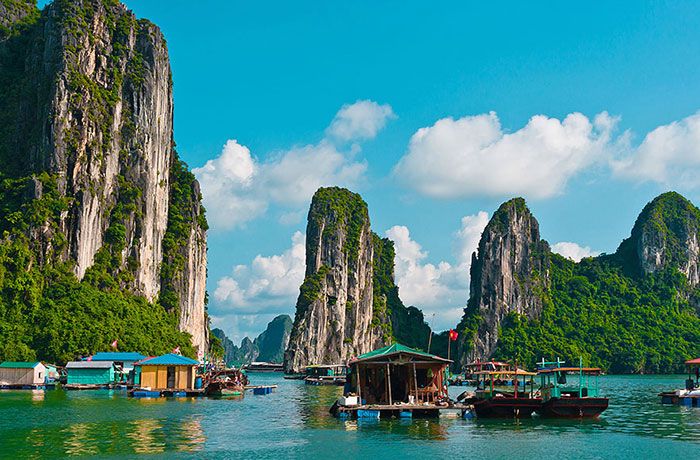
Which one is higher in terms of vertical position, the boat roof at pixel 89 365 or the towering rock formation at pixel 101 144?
the towering rock formation at pixel 101 144

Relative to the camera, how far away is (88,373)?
246ft

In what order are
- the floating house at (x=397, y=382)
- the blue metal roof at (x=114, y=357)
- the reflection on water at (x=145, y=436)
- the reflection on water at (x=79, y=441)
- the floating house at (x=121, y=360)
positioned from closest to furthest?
the reflection on water at (x=79, y=441) < the reflection on water at (x=145, y=436) < the floating house at (x=397, y=382) < the floating house at (x=121, y=360) < the blue metal roof at (x=114, y=357)

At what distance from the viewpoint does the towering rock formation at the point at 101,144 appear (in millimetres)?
101938

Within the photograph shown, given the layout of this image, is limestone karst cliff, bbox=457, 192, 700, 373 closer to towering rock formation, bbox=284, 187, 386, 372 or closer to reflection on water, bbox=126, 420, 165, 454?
towering rock formation, bbox=284, 187, 386, 372

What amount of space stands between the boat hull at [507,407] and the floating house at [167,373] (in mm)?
29548

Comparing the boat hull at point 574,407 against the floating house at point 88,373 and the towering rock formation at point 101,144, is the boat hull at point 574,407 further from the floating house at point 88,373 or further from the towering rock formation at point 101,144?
the towering rock formation at point 101,144

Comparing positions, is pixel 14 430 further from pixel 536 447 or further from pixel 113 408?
pixel 536 447

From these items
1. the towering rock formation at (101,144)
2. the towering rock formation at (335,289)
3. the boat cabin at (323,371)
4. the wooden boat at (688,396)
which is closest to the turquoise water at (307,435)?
the wooden boat at (688,396)

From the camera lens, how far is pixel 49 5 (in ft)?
385

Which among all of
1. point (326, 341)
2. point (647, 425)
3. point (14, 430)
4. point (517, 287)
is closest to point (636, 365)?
point (517, 287)

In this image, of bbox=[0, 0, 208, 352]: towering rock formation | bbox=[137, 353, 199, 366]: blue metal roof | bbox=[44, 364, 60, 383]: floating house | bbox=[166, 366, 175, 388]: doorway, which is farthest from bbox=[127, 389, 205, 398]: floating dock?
bbox=[0, 0, 208, 352]: towering rock formation

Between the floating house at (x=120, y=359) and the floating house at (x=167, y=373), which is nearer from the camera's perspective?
the floating house at (x=167, y=373)

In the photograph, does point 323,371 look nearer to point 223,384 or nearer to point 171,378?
point 223,384

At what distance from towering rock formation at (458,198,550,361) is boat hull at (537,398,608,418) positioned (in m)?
143
